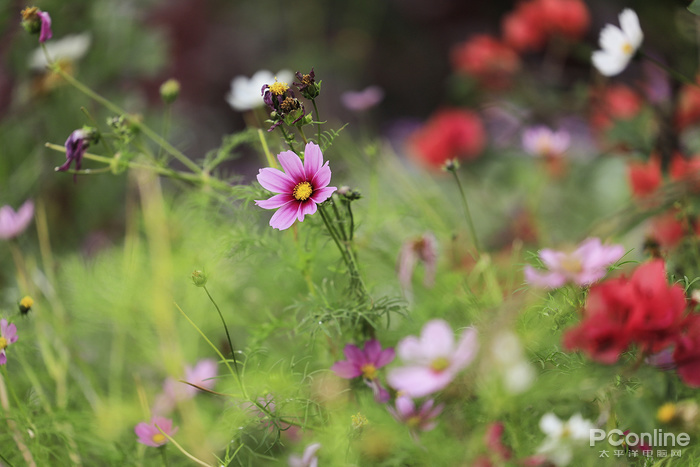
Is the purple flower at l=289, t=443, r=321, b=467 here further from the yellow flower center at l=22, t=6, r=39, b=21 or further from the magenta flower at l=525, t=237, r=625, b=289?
the yellow flower center at l=22, t=6, r=39, b=21

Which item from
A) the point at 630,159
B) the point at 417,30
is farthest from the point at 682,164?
the point at 417,30

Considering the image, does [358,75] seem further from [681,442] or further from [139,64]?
[681,442]

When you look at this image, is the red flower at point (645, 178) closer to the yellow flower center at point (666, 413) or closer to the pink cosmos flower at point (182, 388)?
the yellow flower center at point (666, 413)

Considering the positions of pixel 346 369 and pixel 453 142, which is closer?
pixel 346 369

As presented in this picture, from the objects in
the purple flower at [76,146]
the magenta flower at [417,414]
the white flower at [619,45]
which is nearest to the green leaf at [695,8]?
the white flower at [619,45]

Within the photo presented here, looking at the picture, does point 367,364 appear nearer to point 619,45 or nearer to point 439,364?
point 439,364

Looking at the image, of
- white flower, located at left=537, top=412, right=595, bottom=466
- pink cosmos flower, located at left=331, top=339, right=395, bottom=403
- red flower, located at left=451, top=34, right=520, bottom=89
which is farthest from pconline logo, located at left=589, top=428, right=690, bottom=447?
red flower, located at left=451, top=34, right=520, bottom=89

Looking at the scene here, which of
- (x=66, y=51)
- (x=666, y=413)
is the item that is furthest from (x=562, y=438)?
(x=66, y=51)
